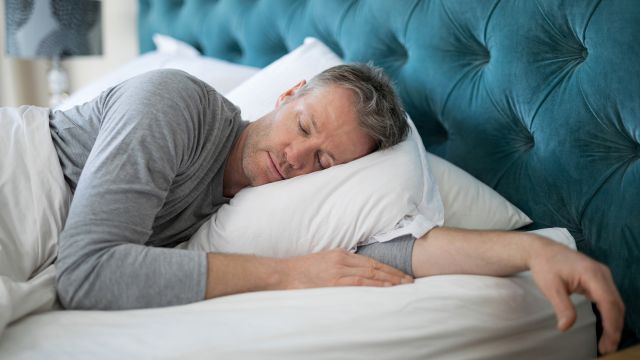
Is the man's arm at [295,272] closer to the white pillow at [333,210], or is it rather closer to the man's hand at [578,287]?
the white pillow at [333,210]

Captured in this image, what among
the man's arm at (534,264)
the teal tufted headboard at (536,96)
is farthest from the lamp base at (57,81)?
the man's arm at (534,264)

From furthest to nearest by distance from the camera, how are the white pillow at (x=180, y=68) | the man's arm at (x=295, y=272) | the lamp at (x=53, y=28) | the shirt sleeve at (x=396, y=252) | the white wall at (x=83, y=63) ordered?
1. the white wall at (x=83, y=63)
2. the lamp at (x=53, y=28)
3. the white pillow at (x=180, y=68)
4. the shirt sleeve at (x=396, y=252)
5. the man's arm at (x=295, y=272)

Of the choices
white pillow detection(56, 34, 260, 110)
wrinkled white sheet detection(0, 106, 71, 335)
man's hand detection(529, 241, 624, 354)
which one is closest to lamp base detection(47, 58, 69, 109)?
white pillow detection(56, 34, 260, 110)

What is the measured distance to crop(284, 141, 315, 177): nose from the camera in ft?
3.43

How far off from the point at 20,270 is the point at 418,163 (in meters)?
0.65

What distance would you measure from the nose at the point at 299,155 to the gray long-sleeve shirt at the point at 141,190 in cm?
13

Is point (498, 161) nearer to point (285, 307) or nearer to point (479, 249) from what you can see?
point (479, 249)

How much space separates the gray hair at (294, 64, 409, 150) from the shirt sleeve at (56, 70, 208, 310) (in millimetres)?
335

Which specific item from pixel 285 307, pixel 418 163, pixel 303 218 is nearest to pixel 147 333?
pixel 285 307

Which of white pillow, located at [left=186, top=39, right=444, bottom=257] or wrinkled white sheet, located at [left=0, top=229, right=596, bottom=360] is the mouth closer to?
white pillow, located at [left=186, top=39, right=444, bottom=257]

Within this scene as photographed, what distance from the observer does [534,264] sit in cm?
82

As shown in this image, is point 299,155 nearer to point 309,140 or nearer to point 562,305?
point 309,140

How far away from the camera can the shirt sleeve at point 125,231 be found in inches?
31.4

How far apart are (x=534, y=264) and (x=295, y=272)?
0.33 meters
